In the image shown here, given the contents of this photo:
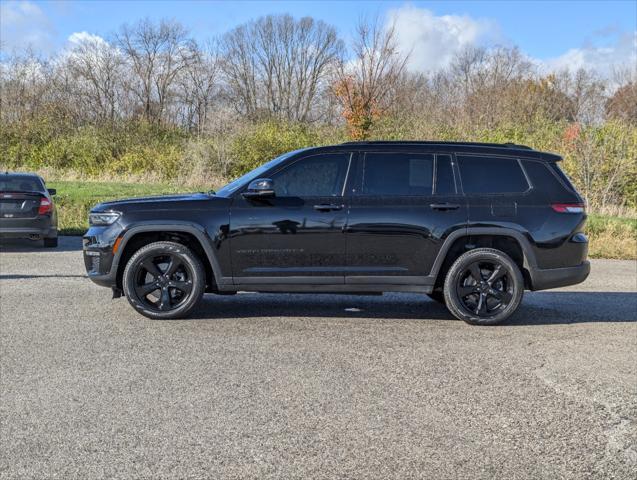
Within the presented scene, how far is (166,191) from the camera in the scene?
23.3m

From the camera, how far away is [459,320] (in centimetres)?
751

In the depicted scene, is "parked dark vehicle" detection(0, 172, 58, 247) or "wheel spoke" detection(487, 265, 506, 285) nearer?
"wheel spoke" detection(487, 265, 506, 285)

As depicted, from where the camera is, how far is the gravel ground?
3.71 metres

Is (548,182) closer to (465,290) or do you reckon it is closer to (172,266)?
(465,290)

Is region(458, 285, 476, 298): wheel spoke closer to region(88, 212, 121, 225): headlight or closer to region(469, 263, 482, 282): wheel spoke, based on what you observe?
region(469, 263, 482, 282): wheel spoke

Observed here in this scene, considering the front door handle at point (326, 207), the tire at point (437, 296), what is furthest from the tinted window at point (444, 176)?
the tire at point (437, 296)

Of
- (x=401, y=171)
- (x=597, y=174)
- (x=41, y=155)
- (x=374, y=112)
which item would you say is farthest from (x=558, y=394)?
(x=41, y=155)

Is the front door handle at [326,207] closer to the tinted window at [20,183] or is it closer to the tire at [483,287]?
the tire at [483,287]

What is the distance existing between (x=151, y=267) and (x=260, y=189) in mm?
1387

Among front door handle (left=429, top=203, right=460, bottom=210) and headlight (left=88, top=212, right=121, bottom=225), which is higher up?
front door handle (left=429, top=203, right=460, bottom=210)

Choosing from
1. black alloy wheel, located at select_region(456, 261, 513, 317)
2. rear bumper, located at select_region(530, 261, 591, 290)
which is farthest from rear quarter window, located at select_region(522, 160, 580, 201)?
black alloy wheel, located at select_region(456, 261, 513, 317)

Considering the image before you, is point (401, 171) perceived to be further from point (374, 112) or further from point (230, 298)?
point (374, 112)

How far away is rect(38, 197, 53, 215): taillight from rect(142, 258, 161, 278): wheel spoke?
22.6 feet

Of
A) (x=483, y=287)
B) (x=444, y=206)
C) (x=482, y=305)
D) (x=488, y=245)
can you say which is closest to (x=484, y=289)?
(x=483, y=287)
